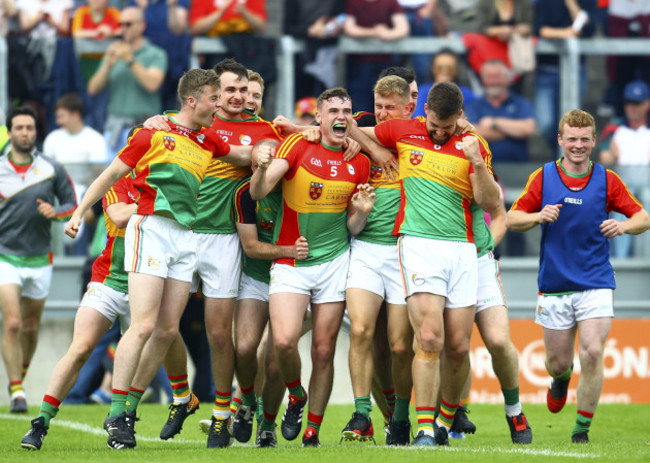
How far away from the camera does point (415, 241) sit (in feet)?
27.9

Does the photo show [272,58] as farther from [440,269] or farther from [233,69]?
[440,269]

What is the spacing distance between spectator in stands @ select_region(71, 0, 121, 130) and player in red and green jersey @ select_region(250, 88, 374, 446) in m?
7.27

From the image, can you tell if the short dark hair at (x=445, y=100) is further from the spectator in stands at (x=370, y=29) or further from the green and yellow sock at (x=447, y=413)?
the spectator in stands at (x=370, y=29)

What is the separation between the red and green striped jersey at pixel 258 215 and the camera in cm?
902

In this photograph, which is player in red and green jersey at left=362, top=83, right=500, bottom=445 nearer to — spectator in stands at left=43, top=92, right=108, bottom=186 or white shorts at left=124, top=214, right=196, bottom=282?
white shorts at left=124, top=214, right=196, bottom=282

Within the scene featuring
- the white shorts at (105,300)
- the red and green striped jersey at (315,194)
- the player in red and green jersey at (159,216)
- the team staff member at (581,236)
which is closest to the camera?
the player in red and green jersey at (159,216)

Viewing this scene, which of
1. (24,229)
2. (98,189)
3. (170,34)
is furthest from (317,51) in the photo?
(98,189)

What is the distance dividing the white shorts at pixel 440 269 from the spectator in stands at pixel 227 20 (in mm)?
7504

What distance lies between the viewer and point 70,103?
1494 cm

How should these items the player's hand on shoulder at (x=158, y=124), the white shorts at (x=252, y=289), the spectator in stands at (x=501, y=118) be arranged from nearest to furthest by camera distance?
the player's hand on shoulder at (x=158, y=124)
the white shorts at (x=252, y=289)
the spectator in stands at (x=501, y=118)

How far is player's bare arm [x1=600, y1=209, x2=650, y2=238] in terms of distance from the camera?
9227 mm

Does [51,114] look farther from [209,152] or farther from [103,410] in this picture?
[209,152]

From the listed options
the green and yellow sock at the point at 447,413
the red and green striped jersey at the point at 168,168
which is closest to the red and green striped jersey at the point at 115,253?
the red and green striped jersey at the point at 168,168

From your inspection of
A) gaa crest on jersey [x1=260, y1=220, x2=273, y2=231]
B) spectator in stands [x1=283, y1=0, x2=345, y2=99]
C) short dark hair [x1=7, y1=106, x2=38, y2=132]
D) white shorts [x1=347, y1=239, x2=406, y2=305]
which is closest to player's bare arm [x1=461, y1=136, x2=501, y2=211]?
white shorts [x1=347, y1=239, x2=406, y2=305]
